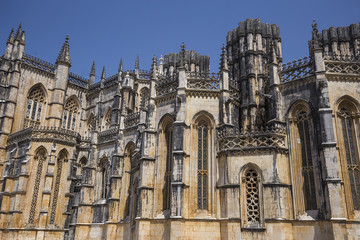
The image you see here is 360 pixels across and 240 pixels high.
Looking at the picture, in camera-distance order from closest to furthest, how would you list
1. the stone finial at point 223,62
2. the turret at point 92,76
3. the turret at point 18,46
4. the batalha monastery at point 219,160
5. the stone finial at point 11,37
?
the batalha monastery at point 219,160, the stone finial at point 223,62, the turret at point 18,46, the stone finial at point 11,37, the turret at point 92,76

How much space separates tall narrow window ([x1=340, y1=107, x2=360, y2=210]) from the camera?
18938 millimetres

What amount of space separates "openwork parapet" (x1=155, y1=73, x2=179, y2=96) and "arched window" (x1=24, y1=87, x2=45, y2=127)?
846 inches

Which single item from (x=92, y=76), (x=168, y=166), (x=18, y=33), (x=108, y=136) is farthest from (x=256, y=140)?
(x=18, y=33)

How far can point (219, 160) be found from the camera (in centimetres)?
2184

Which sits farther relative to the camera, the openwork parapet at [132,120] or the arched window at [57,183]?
the arched window at [57,183]

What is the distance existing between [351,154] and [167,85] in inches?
516

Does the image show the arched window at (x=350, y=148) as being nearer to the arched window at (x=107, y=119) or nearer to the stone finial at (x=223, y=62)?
the stone finial at (x=223, y=62)

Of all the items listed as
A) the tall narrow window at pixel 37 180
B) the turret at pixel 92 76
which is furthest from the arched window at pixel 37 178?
the turret at pixel 92 76

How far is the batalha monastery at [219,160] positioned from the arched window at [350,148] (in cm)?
6

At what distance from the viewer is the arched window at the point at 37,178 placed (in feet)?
105

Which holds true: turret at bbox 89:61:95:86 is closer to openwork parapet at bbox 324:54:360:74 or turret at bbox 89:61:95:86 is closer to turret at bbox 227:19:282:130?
turret at bbox 227:19:282:130

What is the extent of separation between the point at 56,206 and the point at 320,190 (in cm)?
2497

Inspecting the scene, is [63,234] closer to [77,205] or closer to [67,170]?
[77,205]

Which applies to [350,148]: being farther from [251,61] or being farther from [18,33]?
[18,33]
